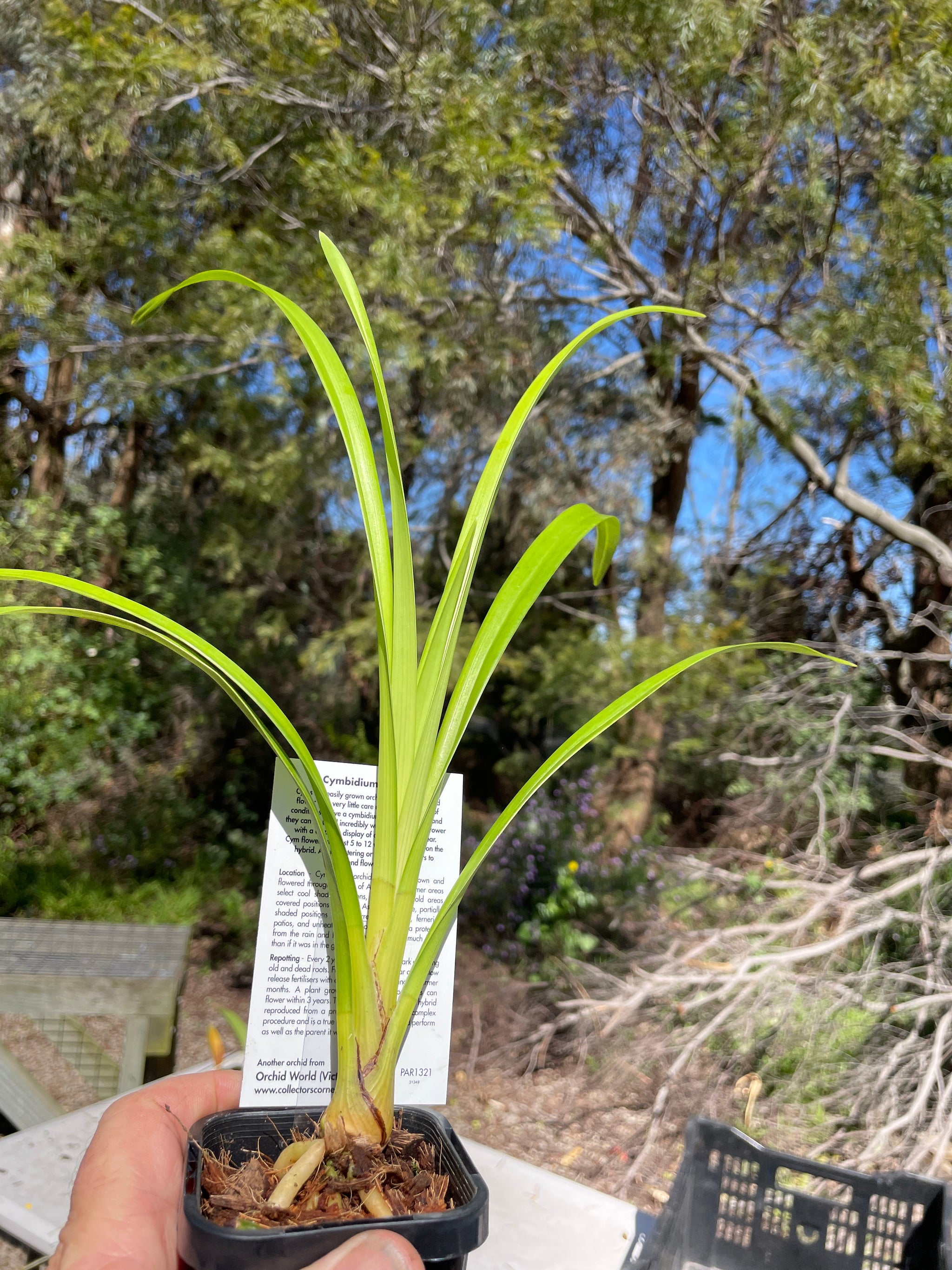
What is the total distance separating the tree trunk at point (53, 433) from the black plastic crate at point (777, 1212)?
452cm

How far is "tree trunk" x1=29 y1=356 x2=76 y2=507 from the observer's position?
457 cm

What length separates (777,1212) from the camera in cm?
113

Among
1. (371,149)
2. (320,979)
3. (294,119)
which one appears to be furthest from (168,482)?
(320,979)

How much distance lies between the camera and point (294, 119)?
3172 millimetres

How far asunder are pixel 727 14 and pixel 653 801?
11.7ft

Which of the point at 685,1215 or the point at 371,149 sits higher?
the point at 371,149

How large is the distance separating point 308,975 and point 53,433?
4.79 metres

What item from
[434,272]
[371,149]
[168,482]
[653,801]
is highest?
[371,149]

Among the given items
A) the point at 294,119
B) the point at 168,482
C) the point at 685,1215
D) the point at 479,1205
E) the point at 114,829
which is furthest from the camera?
the point at 168,482

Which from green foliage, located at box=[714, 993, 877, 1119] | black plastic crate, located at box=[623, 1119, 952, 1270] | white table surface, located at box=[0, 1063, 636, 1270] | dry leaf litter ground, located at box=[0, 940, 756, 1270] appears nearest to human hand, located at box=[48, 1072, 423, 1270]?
white table surface, located at box=[0, 1063, 636, 1270]

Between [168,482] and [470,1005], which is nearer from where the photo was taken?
[470,1005]

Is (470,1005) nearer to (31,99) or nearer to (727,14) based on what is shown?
(727,14)

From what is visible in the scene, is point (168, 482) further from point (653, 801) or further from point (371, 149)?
point (653, 801)

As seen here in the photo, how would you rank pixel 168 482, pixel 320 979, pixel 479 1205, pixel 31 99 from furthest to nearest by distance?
1. pixel 168 482
2. pixel 31 99
3. pixel 320 979
4. pixel 479 1205
